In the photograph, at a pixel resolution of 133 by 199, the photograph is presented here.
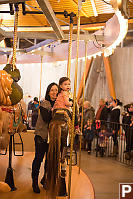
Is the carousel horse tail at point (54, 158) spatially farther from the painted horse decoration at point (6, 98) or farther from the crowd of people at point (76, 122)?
the painted horse decoration at point (6, 98)

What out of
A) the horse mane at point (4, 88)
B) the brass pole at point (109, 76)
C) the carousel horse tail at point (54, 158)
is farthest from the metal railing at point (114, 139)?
the brass pole at point (109, 76)

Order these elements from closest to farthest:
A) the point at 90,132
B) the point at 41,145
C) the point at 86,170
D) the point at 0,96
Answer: the point at 0,96 → the point at 41,145 → the point at 86,170 → the point at 90,132

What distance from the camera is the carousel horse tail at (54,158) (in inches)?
124

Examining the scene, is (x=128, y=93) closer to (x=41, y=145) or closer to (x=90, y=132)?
(x=90, y=132)

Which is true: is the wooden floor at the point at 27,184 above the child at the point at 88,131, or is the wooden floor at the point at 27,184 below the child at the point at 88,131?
below

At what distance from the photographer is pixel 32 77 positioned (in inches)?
601

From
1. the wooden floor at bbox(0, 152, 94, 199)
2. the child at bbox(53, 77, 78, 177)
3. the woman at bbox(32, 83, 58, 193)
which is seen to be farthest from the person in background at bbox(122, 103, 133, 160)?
the child at bbox(53, 77, 78, 177)

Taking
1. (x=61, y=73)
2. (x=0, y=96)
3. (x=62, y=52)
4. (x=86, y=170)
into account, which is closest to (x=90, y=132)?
(x=86, y=170)

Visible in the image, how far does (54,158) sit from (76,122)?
2.18 ft

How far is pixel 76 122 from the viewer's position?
3652 millimetres

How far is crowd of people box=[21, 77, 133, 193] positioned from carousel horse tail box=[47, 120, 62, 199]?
0.09m

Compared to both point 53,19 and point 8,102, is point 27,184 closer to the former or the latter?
point 8,102

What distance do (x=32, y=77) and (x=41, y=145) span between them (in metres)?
11.9

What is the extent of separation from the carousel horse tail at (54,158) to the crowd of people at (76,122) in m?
0.09
